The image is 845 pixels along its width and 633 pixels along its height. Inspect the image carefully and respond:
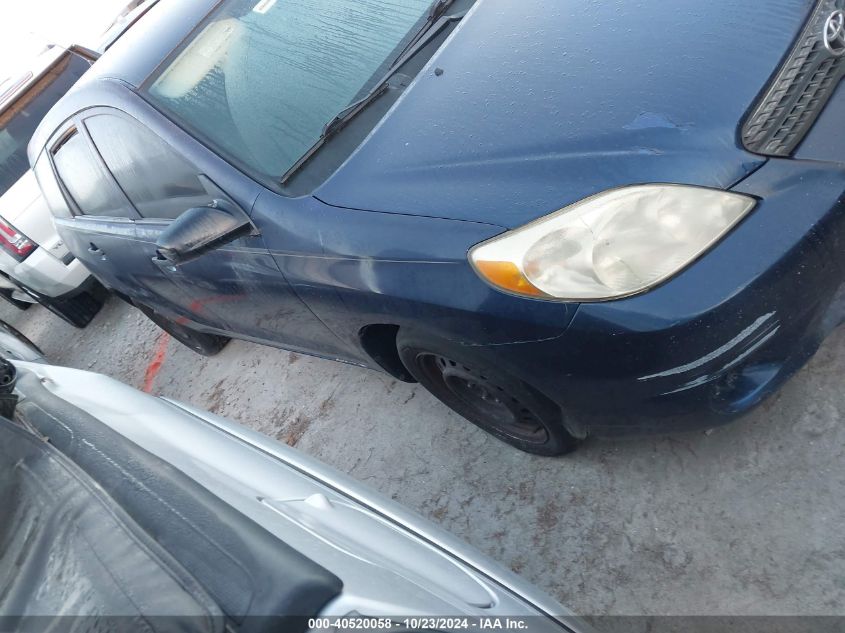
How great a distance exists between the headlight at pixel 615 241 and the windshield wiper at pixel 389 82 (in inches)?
33.1

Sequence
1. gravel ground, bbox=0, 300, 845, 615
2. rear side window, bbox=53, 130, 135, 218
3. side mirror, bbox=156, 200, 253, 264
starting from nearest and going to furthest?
gravel ground, bbox=0, 300, 845, 615 → side mirror, bbox=156, 200, 253, 264 → rear side window, bbox=53, 130, 135, 218

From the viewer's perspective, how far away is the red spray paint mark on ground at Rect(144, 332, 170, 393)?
13.8ft

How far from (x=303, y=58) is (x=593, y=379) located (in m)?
1.62

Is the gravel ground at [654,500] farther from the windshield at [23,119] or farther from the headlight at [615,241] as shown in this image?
the windshield at [23,119]

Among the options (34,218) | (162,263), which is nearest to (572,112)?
(162,263)

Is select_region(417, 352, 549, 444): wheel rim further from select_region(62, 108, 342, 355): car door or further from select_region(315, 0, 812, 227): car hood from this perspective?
select_region(315, 0, 812, 227): car hood

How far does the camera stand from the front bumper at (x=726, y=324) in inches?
63.2

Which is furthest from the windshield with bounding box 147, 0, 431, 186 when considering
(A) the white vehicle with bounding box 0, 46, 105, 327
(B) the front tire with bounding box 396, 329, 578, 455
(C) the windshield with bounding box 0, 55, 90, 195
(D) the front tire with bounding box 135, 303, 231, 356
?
(C) the windshield with bounding box 0, 55, 90, 195

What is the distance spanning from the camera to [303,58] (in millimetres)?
2512

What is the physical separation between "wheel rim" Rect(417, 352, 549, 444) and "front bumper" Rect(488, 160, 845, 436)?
22cm

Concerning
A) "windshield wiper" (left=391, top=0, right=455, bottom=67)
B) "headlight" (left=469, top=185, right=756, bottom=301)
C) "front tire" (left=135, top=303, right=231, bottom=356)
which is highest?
"windshield wiper" (left=391, top=0, right=455, bottom=67)

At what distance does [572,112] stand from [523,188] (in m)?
0.27

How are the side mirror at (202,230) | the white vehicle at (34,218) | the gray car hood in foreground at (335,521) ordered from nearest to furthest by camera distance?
the gray car hood in foreground at (335,521) → the side mirror at (202,230) → the white vehicle at (34,218)

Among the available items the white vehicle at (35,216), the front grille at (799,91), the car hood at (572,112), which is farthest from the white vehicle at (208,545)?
the white vehicle at (35,216)
